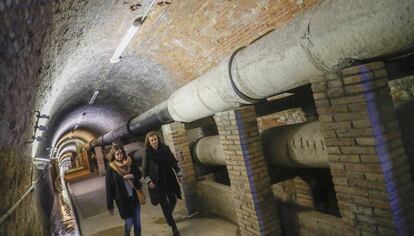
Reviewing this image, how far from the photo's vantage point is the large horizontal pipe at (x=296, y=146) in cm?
379

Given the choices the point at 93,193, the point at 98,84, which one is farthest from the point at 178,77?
the point at 93,193

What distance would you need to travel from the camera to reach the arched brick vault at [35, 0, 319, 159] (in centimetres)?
406

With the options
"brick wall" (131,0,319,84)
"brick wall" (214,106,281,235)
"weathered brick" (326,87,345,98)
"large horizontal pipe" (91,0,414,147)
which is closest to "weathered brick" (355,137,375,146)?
"weathered brick" (326,87,345,98)

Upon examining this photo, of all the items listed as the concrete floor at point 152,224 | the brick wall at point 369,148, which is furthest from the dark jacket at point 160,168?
the brick wall at point 369,148

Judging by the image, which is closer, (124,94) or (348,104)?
(348,104)

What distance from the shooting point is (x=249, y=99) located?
13.2 ft

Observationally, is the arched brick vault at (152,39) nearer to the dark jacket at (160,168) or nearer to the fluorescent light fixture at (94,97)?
the fluorescent light fixture at (94,97)

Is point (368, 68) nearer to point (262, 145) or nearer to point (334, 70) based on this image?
point (334, 70)

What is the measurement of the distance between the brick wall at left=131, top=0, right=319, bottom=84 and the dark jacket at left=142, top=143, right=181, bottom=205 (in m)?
2.17

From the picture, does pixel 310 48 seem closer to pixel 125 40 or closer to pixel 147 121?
pixel 125 40

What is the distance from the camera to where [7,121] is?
2.94 metres

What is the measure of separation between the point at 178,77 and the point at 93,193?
7.33 metres

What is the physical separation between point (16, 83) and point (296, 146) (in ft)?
11.1

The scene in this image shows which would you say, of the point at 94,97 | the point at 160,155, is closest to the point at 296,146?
the point at 160,155
